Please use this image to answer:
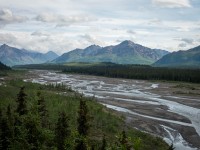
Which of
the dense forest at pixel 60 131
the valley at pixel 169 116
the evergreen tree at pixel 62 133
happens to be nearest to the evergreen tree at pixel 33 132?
the dense forest at pixel 60 131

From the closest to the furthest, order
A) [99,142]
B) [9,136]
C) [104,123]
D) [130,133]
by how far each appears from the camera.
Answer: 1. [9,136]
2. [99,142]
3. [130,133]
4. [104,123]

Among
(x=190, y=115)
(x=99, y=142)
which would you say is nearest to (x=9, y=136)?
(x=99, y=142)

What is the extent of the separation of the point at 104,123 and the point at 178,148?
16.7 metres

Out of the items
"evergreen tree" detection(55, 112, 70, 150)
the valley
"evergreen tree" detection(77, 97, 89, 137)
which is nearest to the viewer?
"evergreen tree" detection(77, 97, 89, 137)

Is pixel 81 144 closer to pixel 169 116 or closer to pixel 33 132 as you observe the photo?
pixel 33 132

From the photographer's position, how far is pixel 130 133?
62844mm

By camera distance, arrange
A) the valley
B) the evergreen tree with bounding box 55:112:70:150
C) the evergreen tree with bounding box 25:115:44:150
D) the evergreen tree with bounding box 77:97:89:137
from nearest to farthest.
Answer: the evergreen tree with bounding box 25:115:44:150, the evergreen tree with bounding box 77:97:89:137, the evergreen tree with bounding box 55:112:70:150, the valley

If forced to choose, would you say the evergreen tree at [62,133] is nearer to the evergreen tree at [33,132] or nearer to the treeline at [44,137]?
the treeline at [44,137]

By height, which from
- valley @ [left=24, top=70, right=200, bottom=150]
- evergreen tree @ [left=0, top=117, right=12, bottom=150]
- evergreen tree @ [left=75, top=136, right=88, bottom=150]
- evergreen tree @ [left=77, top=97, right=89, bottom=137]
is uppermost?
evergreen tree @ [left=77, top=97, right=89, bottom=137]

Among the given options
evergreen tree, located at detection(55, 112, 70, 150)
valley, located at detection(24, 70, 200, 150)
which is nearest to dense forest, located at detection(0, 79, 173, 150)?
evergreen tree, located at detection(55, 112, 70, 150)

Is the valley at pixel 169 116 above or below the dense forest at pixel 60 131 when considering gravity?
below

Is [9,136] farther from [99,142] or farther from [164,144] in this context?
[164,144]

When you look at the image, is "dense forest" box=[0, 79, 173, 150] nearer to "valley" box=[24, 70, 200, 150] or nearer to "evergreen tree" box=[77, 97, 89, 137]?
"evergreen tree" box=[77, 97, 89, 137]

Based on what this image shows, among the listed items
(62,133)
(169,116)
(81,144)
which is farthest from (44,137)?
(169,116)
